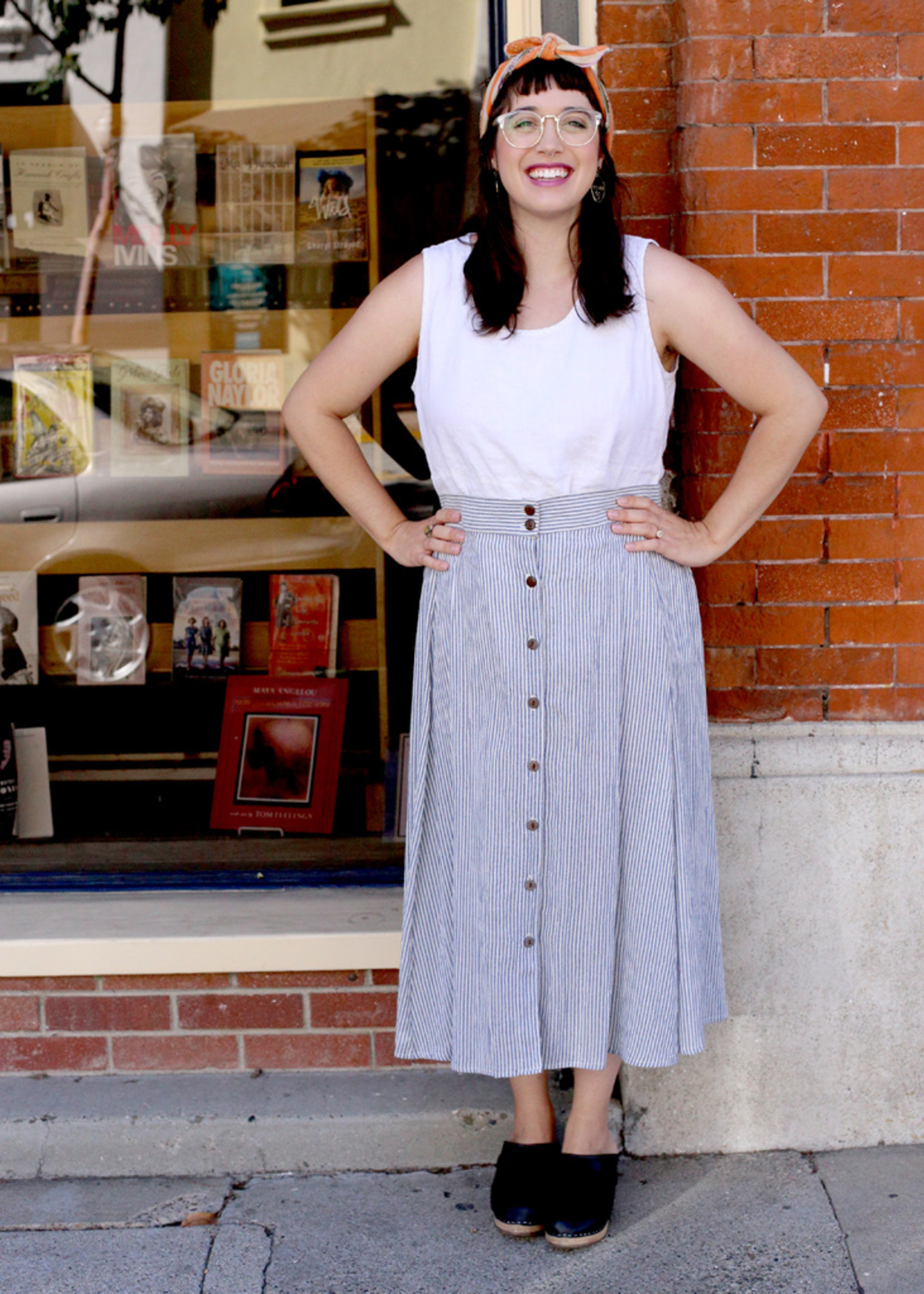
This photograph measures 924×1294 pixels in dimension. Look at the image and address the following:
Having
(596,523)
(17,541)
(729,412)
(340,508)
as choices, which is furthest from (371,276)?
(596,523)

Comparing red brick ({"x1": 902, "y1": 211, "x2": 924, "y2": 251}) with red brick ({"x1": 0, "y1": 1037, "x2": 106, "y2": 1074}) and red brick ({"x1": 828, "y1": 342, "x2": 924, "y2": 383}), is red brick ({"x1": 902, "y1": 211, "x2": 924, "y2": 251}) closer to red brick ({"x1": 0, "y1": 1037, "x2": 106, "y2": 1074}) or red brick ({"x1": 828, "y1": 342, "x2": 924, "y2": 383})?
red brick ({"x1": 828, "y1": 342, "x2": 924, "y2": 383})

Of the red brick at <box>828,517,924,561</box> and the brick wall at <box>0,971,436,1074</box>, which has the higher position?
the red brick at <box>828,517,924,561</box>

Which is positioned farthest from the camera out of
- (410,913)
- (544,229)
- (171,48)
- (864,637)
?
(171,48)

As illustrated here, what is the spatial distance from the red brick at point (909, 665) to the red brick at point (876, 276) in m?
0.71

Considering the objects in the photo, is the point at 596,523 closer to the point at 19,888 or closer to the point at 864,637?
→ the point at 864,637

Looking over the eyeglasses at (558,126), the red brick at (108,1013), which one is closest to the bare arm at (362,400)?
the eyeglasses at (558,126)

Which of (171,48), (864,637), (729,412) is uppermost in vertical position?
(171,48)

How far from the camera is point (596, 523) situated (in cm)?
245

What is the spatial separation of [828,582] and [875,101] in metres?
0.95

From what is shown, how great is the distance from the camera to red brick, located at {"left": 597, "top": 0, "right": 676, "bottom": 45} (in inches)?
108

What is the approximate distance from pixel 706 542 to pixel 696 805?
48cm

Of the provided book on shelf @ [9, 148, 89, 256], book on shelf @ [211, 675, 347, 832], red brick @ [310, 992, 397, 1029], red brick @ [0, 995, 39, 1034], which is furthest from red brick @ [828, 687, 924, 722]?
book on shelf @ [9, 148, 89, 256]

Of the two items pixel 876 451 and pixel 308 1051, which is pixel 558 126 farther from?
pixel 308 1051

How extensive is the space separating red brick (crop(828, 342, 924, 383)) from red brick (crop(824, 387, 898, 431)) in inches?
0.7
